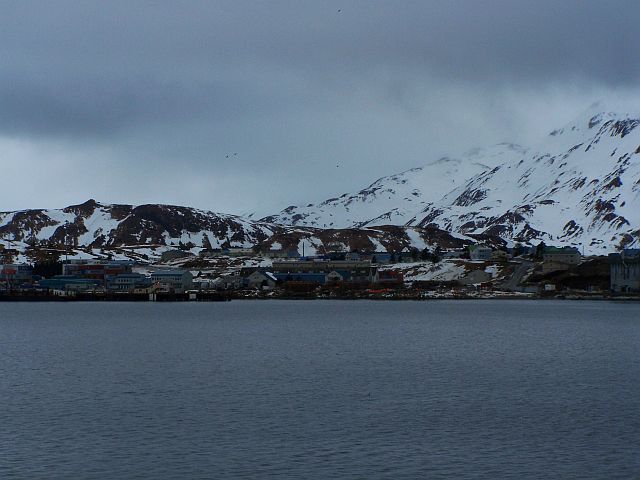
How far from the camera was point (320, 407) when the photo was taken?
147ft

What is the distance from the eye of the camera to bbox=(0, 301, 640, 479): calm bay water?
3288 cm

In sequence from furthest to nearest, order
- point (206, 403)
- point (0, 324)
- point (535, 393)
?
point (0, 324) → point (535, 393) → point (206, 403)

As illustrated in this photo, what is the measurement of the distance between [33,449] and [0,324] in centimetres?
8382

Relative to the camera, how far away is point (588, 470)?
1256 inches

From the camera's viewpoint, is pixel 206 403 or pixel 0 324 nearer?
pixel 206 403

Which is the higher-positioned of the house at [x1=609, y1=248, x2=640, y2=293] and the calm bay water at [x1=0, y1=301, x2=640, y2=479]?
the house at [x1=609, y1=248, x2=640, y2=293]

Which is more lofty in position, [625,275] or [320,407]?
[625,275]

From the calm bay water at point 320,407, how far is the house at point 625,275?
104 metres

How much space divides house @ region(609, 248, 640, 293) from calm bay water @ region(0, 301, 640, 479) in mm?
103860

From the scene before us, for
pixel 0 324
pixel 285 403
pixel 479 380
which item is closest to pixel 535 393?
pixel 479 380

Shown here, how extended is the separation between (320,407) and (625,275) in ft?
518

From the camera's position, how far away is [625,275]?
188 meters

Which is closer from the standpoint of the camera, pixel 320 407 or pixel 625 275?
pixel 320 407

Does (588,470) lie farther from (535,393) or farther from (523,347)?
(523,347)
